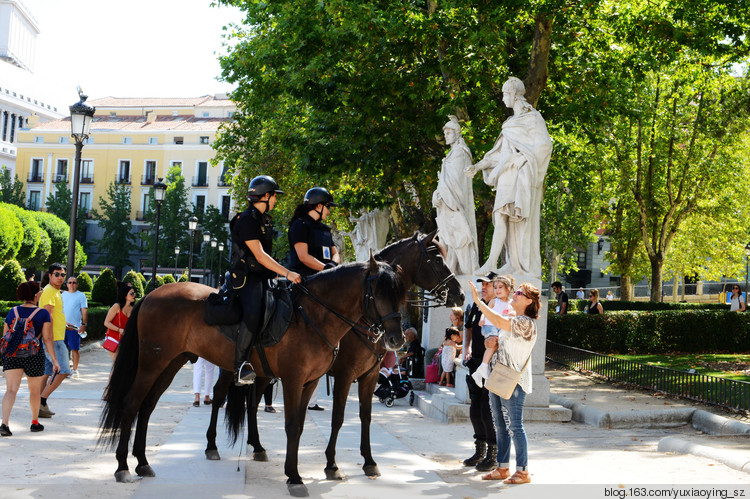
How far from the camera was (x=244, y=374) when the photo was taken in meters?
7.13

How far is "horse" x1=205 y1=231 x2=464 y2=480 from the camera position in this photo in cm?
741

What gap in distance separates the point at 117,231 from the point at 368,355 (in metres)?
77.7

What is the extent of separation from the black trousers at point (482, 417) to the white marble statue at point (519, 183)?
3.53 meters

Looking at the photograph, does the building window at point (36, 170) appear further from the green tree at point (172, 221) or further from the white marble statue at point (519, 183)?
the white marble statue at point (519, 183)

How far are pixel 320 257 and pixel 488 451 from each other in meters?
2.70

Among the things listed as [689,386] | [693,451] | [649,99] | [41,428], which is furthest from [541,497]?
[649,99]

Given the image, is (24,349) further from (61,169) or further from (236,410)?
(61,169)

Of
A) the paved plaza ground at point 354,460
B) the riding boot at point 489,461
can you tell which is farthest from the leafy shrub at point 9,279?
the riding boot at point 489,461

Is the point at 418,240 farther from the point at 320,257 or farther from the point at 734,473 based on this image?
the point at 734,473

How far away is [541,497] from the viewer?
6754 mm

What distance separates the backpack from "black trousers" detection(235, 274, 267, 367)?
3229 millimetres

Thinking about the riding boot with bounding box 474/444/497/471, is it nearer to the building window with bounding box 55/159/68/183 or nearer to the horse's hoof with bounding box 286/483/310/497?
the horse's hoof with bounding box 286/483/310/497

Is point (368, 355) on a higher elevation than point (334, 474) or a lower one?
higher

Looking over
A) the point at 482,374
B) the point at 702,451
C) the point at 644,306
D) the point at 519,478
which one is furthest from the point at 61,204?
the point at 519,478
